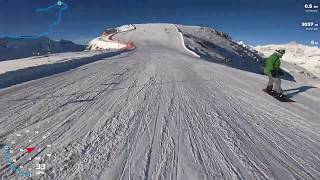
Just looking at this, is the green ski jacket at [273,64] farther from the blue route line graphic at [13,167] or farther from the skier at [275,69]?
the blue route line graphic at [13,167]

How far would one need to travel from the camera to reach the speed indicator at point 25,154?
189 inches

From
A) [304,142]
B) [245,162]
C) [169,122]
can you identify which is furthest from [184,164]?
[304,142]

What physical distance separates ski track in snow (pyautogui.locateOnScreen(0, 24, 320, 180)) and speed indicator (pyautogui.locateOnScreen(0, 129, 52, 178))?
77mm

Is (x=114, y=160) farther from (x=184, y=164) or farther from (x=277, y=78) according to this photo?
(x=277, y=78)

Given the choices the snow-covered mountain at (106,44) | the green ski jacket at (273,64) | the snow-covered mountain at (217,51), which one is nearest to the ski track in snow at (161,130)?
the green ski jacket at (273,64)

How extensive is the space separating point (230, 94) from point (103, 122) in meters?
5.61

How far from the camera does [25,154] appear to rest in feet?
17.5

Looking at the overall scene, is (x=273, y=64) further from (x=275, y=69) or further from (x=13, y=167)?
(x=13, y=167)

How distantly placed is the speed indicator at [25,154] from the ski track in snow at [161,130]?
77 millimetres

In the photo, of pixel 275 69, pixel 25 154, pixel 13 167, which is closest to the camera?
pixel 13 167

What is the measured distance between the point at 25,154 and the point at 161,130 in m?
2.72

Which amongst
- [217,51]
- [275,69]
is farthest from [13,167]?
[217,51]

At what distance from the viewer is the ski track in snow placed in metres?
5.21

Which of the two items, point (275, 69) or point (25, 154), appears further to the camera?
point (275, 69)
